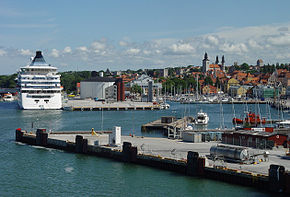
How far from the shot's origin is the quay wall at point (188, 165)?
27.0 meters

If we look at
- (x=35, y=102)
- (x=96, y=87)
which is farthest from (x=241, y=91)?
(x=35, y=102)

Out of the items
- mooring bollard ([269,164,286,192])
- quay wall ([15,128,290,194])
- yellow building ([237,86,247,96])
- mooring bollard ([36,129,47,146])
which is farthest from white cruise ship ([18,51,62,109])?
yellow building ([237,86,247,96])

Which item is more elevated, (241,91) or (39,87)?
(39,87)

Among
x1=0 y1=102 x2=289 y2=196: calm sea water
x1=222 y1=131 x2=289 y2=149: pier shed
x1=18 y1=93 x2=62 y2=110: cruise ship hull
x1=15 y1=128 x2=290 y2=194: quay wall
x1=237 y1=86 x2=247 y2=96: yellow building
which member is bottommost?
x1=0 y1=102 x2=289 y2=196: calm sea water

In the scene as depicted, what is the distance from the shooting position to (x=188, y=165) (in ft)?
105

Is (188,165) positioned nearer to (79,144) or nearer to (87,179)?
(87,179)

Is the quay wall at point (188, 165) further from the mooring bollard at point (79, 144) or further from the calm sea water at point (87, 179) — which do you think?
the calm sea water at point (87, 179)

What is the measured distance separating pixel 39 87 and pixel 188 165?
231ft

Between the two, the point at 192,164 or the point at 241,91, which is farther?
the point at 241,91

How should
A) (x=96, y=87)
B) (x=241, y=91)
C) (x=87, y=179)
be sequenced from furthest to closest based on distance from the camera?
1. (x=241, y=91)
2. (x=96, y=87)
3. (x=87, y=179)

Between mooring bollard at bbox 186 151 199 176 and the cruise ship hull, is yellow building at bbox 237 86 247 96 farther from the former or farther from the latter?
mooring bollard at bbox 186 151 199 176

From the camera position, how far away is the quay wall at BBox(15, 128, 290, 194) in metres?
27.0

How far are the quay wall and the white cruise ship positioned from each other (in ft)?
171

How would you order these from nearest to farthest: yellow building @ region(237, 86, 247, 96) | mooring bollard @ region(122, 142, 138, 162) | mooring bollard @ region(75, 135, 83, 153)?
mooring bollard @ region(122, 142, 138, 162)
mooring bollard @ region(75, 135, 83, 153)
yellow building @ region(237, 86, 247, 96)
